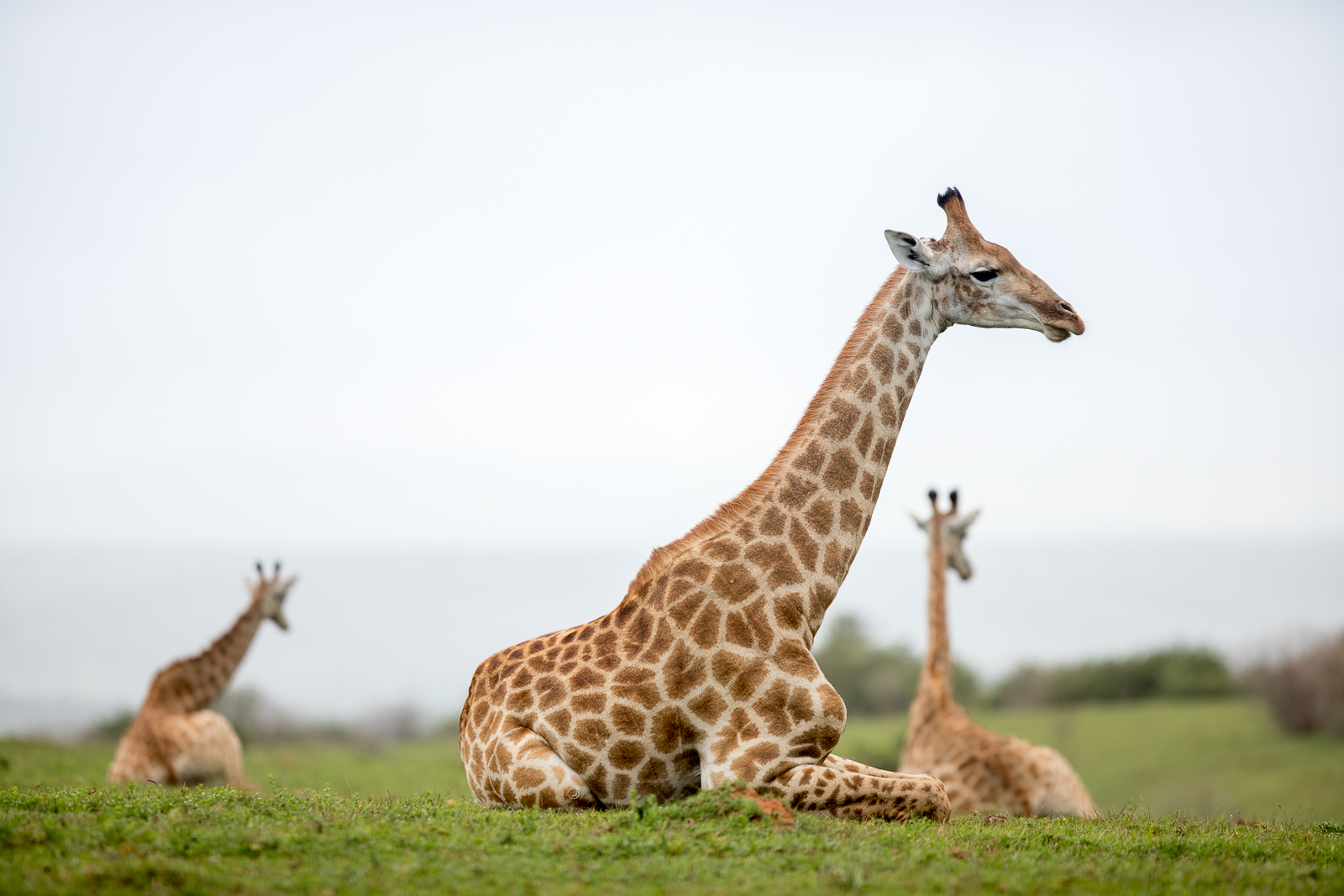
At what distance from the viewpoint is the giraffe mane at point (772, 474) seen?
30.4 ft

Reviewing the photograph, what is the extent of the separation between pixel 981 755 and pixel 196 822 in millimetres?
9548

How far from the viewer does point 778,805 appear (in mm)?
8141

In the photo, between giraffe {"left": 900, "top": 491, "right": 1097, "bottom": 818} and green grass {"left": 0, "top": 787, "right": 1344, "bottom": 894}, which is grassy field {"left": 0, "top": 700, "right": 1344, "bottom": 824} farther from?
green grass {"left": 0, "top": 787, "right": 1344, "bottom": 894}

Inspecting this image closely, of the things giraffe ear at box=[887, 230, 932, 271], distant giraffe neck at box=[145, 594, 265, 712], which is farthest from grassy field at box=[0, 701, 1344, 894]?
distant giraffe neck at box=[145, 594, 265, 712]

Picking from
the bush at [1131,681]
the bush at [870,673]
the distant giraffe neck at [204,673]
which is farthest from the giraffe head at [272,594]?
the bush at [1131,681]

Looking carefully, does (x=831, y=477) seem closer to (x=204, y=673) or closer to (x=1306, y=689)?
(x=204, y=673)

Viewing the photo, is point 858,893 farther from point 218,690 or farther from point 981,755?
point 218,690

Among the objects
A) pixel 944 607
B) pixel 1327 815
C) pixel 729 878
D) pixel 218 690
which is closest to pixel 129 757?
pixel 218 690

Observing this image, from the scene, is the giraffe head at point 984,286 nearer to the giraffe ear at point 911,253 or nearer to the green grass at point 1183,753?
the giraffe ear at point 911,253

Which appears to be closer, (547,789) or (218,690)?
(547,789)

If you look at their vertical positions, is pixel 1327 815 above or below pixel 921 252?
below

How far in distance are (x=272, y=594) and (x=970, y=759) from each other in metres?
14.8

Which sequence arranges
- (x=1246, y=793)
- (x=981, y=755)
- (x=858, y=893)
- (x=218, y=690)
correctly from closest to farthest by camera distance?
(x=858, y=893)
(x=981, y=755)
(x=218, y=690)
(x=1246, y=793)

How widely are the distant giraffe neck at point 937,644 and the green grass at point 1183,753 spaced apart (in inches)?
659
